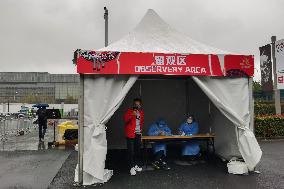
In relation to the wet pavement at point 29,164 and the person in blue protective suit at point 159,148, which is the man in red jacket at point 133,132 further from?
the wet pavement at point 29,164

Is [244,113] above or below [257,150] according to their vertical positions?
above

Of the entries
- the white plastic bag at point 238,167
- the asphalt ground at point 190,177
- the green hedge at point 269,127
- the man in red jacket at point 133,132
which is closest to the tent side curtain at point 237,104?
the white plastic bag at point 238,167

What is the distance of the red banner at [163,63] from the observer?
272 inches

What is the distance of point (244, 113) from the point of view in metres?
7.70

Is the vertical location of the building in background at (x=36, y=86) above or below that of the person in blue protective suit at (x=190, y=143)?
above

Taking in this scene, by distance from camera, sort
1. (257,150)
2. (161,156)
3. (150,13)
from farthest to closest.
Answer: (150,13) < (161,156) < (257,150)

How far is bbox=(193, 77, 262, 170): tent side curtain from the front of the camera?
24.6 feet

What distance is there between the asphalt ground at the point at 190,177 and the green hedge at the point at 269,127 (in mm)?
4499

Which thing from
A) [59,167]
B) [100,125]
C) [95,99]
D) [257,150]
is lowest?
[59,167]

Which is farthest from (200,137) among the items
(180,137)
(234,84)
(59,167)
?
(59,167)

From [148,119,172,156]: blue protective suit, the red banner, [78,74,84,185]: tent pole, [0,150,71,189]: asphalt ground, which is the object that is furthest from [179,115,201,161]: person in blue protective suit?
[0,150,71,189]: asphalt ground

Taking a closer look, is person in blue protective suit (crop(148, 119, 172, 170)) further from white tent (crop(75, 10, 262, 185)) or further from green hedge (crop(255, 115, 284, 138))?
green hedge (crop(255, 115, 284, 138))

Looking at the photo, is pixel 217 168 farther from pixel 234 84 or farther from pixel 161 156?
pixel 234 84

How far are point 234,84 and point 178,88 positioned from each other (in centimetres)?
319
